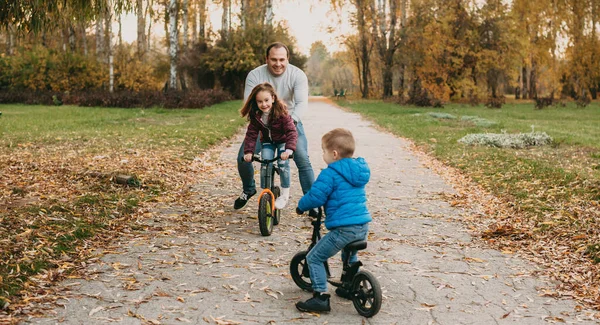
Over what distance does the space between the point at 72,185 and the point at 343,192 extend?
542 centimetres

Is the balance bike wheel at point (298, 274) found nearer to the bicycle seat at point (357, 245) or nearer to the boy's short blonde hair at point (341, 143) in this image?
the bicycle seat at point (357, 245)

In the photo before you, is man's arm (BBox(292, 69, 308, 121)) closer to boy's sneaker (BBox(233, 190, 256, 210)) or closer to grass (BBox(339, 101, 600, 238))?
boy's sneaker (BBox(233, 190, 256, 210))

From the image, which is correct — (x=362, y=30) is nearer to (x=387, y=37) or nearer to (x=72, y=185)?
(x=387, y=37)

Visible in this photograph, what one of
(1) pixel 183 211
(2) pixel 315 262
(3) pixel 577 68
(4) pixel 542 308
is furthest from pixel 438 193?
(3) pixel 577 68

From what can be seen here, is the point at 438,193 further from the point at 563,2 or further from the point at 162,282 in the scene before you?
the point at 563,2

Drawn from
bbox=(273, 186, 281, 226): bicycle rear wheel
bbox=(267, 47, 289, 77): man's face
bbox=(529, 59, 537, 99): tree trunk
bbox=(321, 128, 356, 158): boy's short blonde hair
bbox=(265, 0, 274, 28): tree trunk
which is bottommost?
bbox=(273, 186, 281, 226): bicycle rear wheel

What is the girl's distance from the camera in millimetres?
6113

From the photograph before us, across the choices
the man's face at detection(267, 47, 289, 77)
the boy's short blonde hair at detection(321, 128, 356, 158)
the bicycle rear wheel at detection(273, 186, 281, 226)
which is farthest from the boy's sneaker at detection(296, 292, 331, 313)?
the man's face at detection(267, 47, 289, 77)

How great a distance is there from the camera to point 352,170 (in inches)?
164

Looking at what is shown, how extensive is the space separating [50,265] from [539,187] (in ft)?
22.9

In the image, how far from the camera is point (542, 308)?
4.46m

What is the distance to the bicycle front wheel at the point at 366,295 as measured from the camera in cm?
406

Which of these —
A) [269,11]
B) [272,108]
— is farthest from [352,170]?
[269,11]

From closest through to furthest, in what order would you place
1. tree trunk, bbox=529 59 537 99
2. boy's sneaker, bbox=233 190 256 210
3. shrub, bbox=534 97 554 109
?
1. boy's sneaker, bbox=233 190 256 210
2. shrub, bbox=534 97 554 109
3. tree trunk, bbox=529 59 537 99
